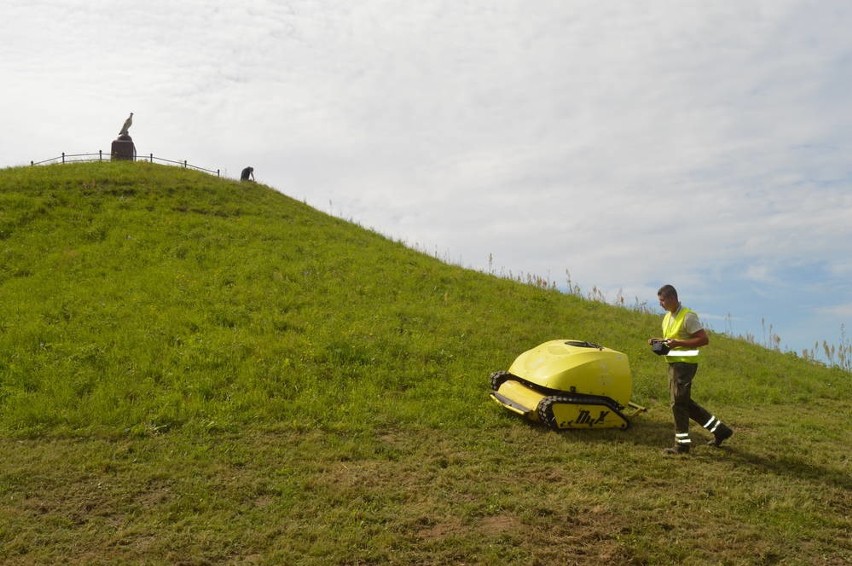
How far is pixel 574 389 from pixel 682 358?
168 cm

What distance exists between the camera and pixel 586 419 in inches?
369

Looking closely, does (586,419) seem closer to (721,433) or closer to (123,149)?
(721,433)

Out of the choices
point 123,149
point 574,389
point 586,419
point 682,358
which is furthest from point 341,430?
point 123,149

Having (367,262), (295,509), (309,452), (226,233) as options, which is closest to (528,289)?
(367,262)

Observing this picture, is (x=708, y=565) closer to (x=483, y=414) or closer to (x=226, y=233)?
(x=483, y=414)

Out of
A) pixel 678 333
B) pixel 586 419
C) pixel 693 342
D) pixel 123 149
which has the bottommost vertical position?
pixel 586 419

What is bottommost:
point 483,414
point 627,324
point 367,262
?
point 483,414

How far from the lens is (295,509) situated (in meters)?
6.57

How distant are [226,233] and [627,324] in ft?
43.3

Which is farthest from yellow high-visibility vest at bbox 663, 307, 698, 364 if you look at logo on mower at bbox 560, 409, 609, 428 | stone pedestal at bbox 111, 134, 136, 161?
stone pedestal at bbox 111, 134, 136, 161

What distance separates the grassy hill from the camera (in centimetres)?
602

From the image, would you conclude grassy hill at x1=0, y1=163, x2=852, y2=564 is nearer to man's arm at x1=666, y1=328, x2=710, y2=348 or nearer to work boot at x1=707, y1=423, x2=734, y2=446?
work boot at x1=707, y1=423, x2=734, y2=446

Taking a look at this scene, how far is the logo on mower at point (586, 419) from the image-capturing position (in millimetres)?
9297

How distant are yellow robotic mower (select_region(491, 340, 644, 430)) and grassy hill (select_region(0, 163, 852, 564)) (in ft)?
0.89
